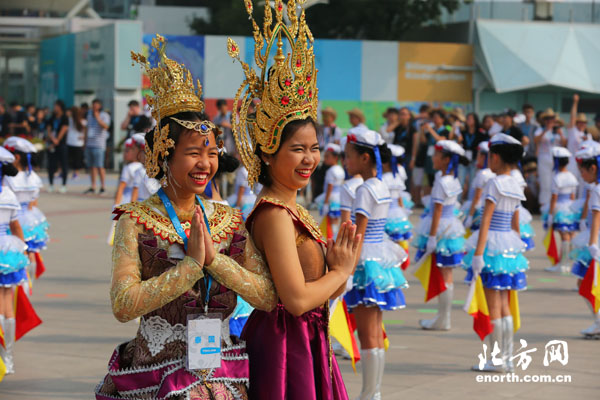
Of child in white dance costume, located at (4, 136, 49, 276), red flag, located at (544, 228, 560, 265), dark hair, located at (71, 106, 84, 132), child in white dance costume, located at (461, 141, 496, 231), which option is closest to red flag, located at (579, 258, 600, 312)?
child in white dance costume, located at (461, 141, 496, 231)

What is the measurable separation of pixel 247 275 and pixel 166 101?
76cm

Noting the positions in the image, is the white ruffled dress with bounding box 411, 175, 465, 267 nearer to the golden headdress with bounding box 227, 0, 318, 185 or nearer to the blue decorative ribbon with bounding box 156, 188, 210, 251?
the golden headdress with bounding box 227, 0, 318, 185

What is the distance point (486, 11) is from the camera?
1185 inches

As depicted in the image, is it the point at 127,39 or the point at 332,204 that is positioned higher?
the point at 127,39

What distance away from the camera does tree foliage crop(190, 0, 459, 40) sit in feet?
118

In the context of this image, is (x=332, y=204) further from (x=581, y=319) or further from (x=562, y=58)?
(x=562, y=58)

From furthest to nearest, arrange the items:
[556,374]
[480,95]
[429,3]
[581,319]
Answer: [429,3] < [480,95] < [581,319] < [556,374]

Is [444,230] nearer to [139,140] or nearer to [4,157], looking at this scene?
[139,140]

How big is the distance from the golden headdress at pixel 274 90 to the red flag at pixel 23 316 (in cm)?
446

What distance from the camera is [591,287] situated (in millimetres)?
8961

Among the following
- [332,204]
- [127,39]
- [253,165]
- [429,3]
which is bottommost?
[332,204]

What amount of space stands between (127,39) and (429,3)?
14919 mm

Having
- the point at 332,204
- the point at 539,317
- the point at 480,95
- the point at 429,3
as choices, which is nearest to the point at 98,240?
the point at 332,204

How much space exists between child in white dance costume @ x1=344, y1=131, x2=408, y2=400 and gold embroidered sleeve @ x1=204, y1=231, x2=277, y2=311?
2.89 metres
